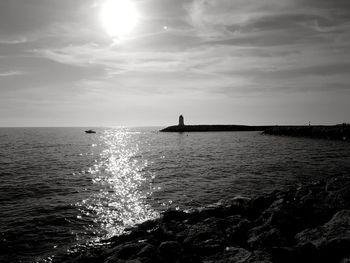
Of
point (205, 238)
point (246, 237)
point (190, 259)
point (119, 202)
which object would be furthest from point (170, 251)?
point (119, 202)

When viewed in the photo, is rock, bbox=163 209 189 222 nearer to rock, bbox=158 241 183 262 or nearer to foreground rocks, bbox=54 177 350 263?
foreground rocks, bbox=54 177 350 263

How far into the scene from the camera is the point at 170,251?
9102 millimetres

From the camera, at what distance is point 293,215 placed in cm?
1046

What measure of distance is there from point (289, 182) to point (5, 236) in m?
20.2

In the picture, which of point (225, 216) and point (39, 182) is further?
point (39, 182)

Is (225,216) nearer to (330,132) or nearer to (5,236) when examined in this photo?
(5,236)

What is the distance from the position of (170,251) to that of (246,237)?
116 inches

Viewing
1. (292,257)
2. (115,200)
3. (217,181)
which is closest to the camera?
(292,257)

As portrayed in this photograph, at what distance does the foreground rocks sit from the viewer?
24.4ft

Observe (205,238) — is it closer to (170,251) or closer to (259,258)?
(170,251)

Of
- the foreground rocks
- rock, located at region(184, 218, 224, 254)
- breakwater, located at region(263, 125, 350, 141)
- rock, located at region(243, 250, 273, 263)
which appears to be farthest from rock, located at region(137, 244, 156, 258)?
breakwater, located at region(263, 125, 350, 141)

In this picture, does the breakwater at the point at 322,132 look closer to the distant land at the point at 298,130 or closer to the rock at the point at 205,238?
the distant land at the point at 298,130

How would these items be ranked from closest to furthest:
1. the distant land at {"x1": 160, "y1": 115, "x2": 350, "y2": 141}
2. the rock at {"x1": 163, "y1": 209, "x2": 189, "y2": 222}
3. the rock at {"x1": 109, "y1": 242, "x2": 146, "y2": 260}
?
the rock at {"x1": 109, "y1": 242, "x2": 146, "y2": 260} < the rock at {"x1": 163, "y1": 209, "x2": 189, "y2": 222} < the distant land at {"x1": 160, "y1": 115, "x2": 350, "y2": 141}

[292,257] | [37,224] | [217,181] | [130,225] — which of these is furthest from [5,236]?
[217,181]
